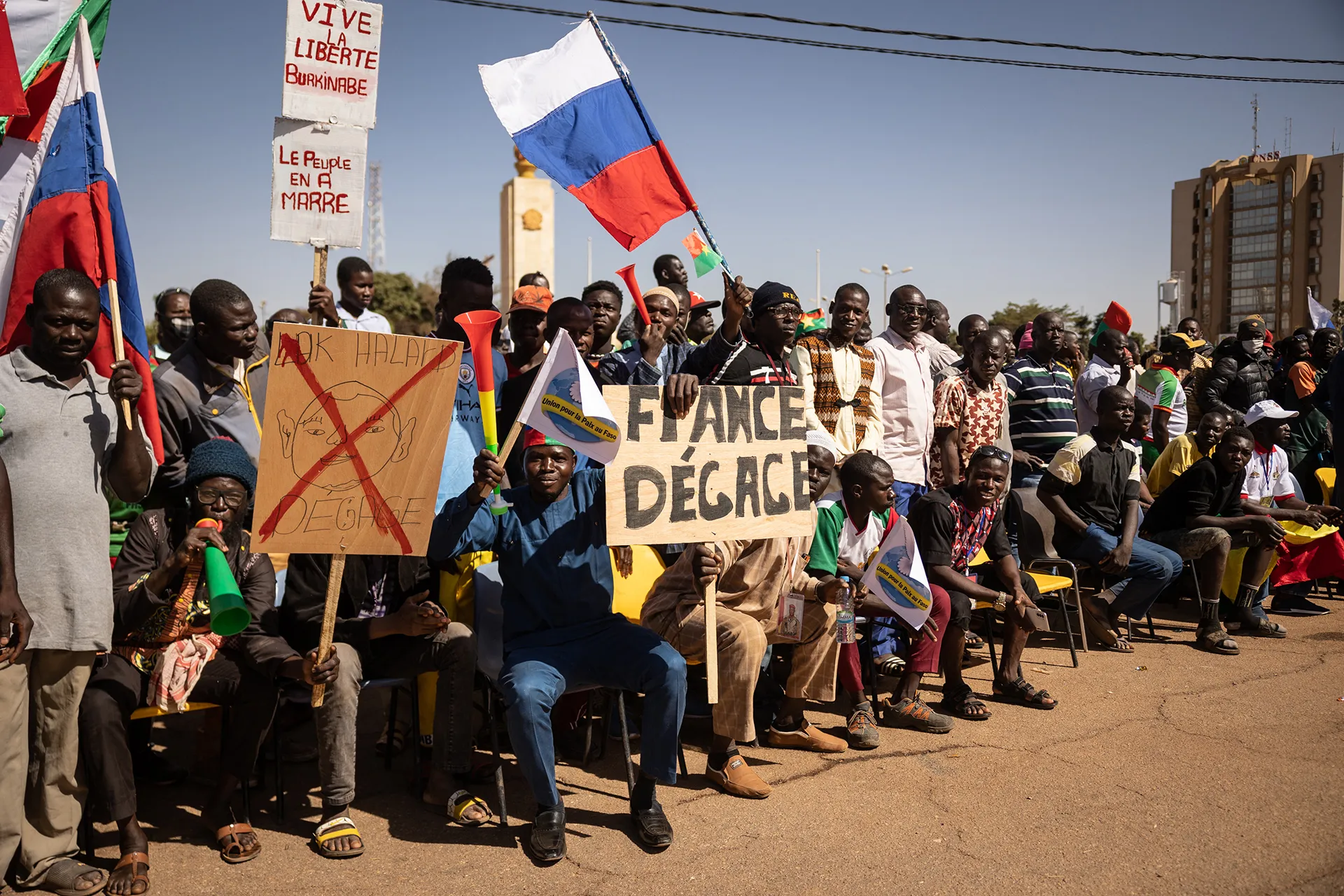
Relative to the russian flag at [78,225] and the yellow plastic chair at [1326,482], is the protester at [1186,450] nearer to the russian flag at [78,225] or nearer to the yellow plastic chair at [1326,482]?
the yellow plastic chair at [1326,482]

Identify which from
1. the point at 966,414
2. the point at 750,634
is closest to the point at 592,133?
the point at 750,634

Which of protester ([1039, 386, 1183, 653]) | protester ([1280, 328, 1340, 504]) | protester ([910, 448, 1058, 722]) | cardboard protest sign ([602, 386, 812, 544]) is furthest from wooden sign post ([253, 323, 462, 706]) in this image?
protester ([1280, 328, 1340, 504])

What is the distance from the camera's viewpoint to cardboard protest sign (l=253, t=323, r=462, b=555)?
13.4 ft

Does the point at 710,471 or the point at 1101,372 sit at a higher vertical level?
the point at 1101,372

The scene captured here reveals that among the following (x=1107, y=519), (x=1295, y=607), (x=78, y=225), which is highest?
(x=78, y=225)

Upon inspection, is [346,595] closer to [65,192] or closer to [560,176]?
[65,192]

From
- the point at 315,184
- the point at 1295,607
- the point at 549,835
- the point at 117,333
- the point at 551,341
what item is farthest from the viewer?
the point at 1295,607

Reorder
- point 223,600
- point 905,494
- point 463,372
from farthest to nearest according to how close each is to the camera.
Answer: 1. point 905,494
2. point 463,372
3. point 223,600

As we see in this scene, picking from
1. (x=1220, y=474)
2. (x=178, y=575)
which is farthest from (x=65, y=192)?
(x=1220, y=474)

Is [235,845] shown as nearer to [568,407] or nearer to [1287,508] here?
[568,407]

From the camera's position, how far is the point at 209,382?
517cm

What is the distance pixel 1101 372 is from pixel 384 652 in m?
7.62

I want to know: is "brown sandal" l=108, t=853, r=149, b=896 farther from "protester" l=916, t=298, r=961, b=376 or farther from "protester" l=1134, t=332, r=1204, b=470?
"protester" l=1134, t=332, r=1204, b=470

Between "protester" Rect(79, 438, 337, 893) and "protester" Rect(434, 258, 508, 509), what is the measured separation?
98 centimetres
